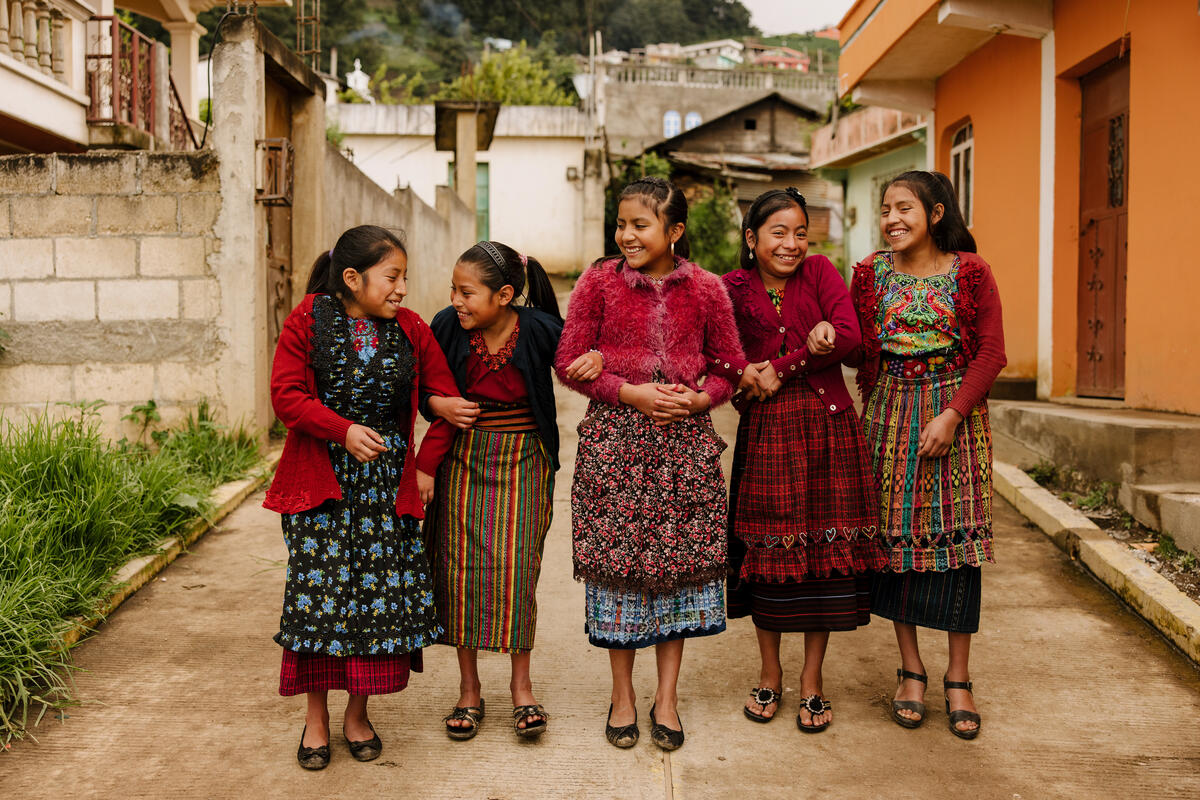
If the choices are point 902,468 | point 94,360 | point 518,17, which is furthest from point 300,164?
point 518,17

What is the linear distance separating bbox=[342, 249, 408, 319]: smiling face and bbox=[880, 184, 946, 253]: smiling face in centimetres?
154

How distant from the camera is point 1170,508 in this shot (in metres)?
4.54

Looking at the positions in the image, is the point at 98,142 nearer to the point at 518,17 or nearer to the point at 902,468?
the point at 902,468

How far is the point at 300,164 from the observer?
7520 mm

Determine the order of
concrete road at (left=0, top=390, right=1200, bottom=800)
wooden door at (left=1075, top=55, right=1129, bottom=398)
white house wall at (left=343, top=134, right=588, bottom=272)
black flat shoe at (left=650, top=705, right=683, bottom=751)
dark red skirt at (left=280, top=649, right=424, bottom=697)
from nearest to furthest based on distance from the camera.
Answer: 1. concrete road at (left=0, top=390, right=1200, bottom=800)
2. dark red skirt at (left=280, top=649, right=424, bottom=697)
3. black flat shoe at (left=650, top=705, right=683, bottom=751)
4. wooden door at (left=1075, top=55, right=1129, bottom=398)
5. white house wall at (left=343, top=134, right=588, bottom=272)

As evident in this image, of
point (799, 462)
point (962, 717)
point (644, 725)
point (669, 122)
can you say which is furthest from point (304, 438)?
point (669, 122)

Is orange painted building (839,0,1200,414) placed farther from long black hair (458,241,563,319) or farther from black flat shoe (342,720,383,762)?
black flat shoe (342,720,383,762)

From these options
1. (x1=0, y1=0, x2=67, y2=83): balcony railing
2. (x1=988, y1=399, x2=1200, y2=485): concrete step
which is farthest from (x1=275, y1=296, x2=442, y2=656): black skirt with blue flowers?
(x1=0, y1=0, x2=67, y2=83): balcony railing

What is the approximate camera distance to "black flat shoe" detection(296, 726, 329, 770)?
9.41ft

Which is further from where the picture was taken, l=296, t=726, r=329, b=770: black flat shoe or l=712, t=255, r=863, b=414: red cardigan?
l=712, t=255, r=863, b=414: red cardigan

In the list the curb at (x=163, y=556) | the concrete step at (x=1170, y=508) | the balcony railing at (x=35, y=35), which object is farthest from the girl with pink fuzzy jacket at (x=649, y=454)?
the balcony railing at (x=35, y=35)

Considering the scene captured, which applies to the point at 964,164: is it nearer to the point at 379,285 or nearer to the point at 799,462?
the point at 799,462

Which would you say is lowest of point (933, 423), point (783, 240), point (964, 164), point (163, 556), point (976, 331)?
point (163, 556)

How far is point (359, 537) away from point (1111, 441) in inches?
166
